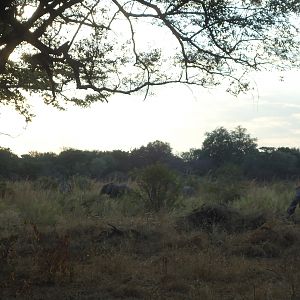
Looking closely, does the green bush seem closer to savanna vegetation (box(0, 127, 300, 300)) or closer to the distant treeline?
savanna vegetation (box(0, 127, 300, 300))

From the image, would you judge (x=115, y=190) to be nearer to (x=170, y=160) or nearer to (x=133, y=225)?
(x=133, y=225)

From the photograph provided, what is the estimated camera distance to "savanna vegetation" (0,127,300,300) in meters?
6.30

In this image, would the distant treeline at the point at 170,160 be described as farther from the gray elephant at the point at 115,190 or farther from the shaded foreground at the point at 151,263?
the shaded foreground at the point at 151,263

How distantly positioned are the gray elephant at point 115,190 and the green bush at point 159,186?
2.89 metres

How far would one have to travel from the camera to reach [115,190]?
59.1 feet

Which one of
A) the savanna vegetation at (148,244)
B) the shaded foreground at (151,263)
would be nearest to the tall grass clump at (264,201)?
the savanna vegetation at (148,244)

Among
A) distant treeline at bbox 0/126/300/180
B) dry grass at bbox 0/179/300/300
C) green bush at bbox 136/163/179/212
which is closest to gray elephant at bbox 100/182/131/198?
green bush at bbox 136/163/179/212

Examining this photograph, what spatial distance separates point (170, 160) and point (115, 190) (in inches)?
1316

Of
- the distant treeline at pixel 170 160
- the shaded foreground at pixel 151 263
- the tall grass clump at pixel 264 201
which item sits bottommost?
the shaded foreground at pixel 151 263

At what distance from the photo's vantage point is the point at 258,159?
49.1 m

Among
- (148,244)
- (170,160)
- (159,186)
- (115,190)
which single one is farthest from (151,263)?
(170,160)

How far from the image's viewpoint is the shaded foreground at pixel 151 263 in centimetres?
613

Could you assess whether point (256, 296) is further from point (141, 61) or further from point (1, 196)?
point (1, 196)

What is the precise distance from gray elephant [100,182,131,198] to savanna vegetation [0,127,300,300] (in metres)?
0.57
